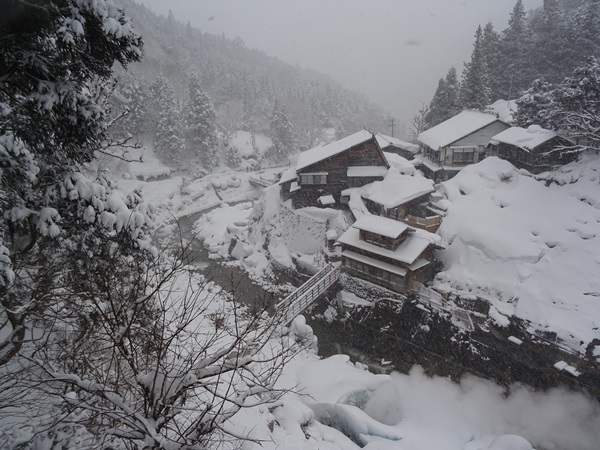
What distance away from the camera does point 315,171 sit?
2752 centimetres

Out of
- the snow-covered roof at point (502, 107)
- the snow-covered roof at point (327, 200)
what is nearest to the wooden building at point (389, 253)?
the snow-covered roof at point (327, 200)

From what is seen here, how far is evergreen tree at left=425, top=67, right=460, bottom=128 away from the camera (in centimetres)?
4026

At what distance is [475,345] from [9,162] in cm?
2078

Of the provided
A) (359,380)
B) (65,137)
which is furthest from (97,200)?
(359,380)

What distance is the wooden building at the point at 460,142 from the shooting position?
30.1m

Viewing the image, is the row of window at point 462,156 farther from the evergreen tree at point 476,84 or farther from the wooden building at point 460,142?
the evergreen tree at point 476,84

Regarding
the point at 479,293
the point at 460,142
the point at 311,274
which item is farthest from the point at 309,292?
the point at 460,142

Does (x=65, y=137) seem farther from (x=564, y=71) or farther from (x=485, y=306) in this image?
(x=564, y=71)

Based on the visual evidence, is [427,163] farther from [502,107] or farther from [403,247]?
[502,107]

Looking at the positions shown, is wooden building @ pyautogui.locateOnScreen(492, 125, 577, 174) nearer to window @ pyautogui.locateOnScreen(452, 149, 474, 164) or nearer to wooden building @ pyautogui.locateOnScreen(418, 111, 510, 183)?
wooden building @ pyautogui.locateOnScreen(418, 111, 510, 183)

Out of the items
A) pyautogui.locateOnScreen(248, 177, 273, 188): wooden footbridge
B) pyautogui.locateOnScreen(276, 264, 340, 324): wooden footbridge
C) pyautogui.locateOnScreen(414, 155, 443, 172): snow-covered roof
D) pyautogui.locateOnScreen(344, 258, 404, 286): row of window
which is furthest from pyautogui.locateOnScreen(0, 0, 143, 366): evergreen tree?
pyautogui.locateOnScreen(248, 177, 273, 188): wooden footbridge

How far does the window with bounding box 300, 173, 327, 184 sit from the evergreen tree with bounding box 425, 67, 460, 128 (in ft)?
76.5

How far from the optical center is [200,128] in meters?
48.2

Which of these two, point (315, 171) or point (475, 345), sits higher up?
point (315, 171)
